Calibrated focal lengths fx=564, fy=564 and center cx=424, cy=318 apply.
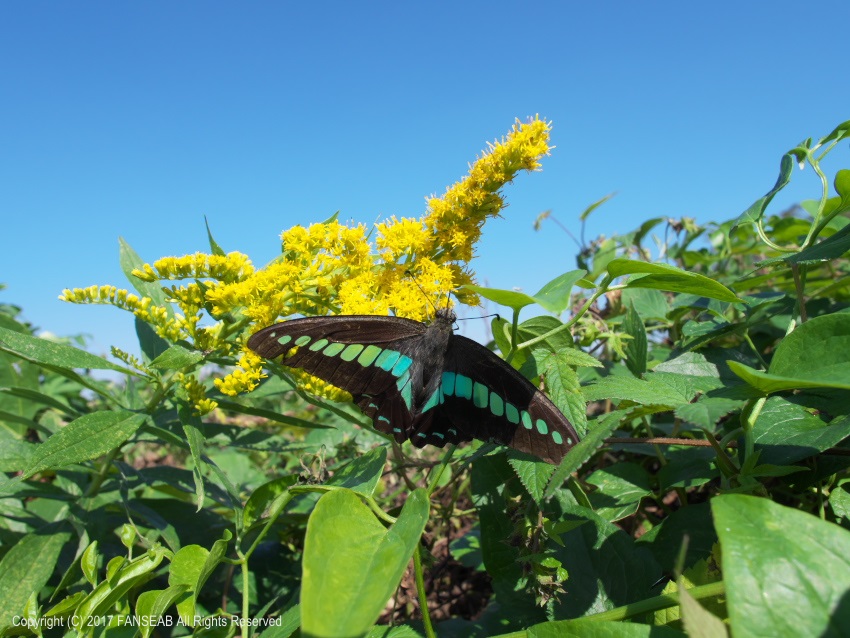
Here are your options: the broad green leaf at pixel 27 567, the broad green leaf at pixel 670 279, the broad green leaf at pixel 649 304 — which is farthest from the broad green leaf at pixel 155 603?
the broad green leaf at pixel 649 304

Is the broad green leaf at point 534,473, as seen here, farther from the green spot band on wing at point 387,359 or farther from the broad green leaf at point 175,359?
the broad green leaf at point 175,359

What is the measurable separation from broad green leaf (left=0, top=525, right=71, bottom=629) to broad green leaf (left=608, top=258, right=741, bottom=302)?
179cm

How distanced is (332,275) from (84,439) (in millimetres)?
851

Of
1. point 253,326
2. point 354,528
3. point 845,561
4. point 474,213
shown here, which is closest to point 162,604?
point 354,528

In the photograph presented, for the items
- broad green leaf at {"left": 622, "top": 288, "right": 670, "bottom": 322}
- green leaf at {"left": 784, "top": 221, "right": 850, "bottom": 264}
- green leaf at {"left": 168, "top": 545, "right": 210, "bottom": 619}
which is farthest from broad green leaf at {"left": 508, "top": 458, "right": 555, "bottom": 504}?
broad green leaf at {"left": 622, "top": 288, "right": 670, "bottom": 322}

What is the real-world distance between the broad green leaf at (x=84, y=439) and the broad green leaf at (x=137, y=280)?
384 millimetres

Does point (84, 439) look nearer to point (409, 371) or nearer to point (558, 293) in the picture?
point (409, 371)

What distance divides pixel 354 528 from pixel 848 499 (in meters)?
1.06

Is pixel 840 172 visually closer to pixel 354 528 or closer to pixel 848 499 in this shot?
pixel 848 499

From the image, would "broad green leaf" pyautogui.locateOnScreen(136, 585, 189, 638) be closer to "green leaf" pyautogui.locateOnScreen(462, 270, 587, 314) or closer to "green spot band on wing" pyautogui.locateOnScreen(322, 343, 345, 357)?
"green spot band on wing" pyautogui.locateOnScreen(322, 343, 345, 357)

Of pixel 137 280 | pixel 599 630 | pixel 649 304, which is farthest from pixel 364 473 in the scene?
pixel 649 304

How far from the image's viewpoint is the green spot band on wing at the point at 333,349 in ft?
5.32

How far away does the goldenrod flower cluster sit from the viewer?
1.71 metres

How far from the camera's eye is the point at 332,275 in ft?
6.15
